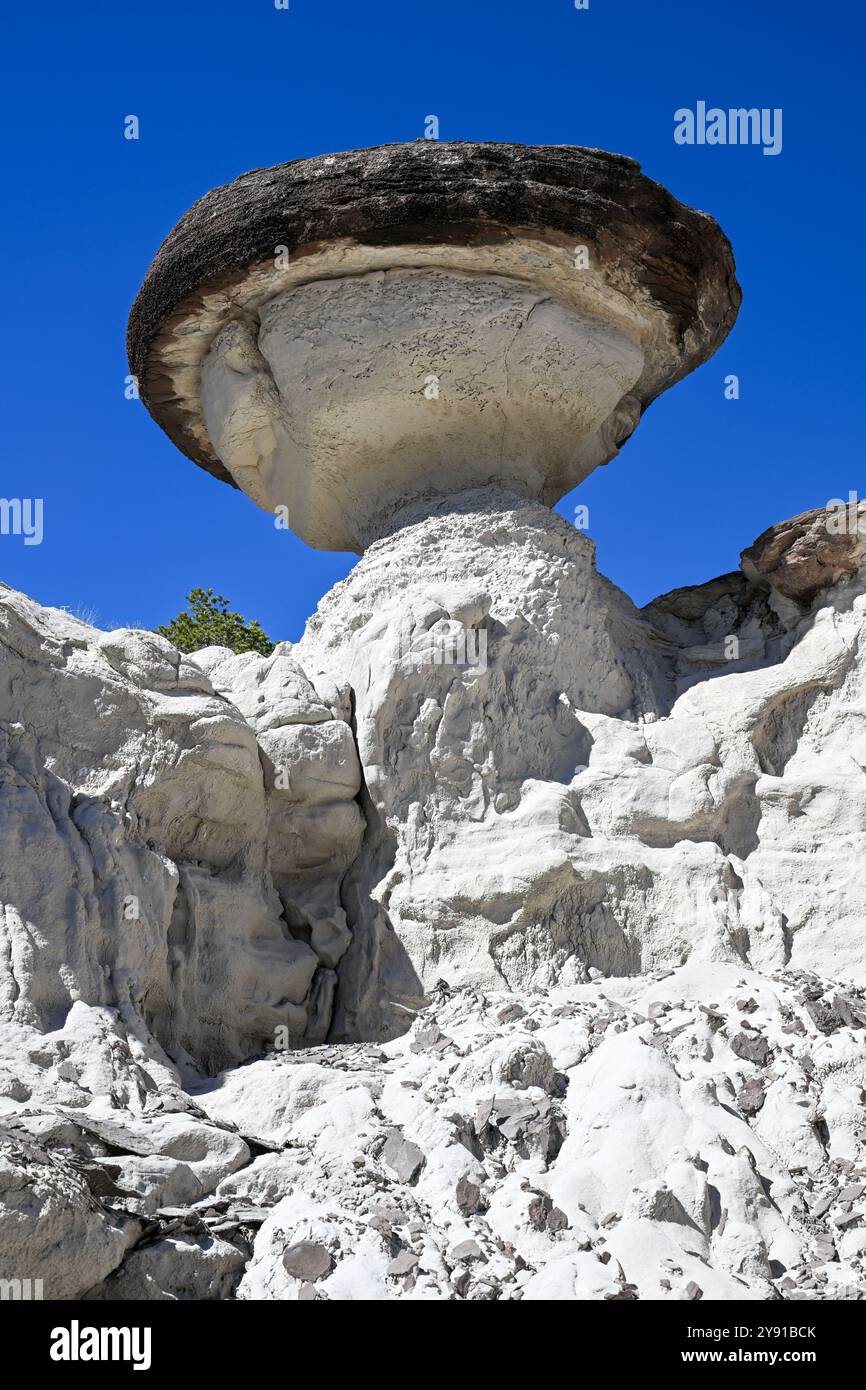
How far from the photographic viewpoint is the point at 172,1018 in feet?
25.0

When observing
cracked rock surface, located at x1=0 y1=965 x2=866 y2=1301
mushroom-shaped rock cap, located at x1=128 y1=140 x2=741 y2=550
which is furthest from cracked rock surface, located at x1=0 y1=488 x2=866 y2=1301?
mushroom-shaped rock cap, located at x1=128 y1=140 x2=741 y2=550

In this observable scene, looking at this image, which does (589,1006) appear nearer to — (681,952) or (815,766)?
(681,952)

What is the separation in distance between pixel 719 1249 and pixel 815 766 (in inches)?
128

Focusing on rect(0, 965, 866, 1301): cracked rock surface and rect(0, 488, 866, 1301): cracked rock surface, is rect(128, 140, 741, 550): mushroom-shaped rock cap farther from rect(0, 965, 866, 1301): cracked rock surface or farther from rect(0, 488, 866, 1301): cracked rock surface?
rect(0, 965, 866, 1301): cracked rock surface

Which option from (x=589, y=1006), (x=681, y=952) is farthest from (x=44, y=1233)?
(x=681, y=952)

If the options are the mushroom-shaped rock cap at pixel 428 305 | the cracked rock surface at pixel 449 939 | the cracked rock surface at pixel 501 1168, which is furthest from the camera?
the mushroom-shaped rock cap at pixel 428 305

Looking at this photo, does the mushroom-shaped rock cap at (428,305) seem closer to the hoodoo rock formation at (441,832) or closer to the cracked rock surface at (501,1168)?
the hoodoo rock formation at (441,832)

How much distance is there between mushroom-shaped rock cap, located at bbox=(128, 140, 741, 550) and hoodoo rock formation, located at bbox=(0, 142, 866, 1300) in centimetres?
2

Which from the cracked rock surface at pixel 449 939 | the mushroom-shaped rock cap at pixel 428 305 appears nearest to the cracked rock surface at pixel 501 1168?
the cracked rock surface at pixel 449 939

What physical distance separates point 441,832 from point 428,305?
9.91 feet

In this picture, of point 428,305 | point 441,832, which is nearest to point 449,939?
point 441,832

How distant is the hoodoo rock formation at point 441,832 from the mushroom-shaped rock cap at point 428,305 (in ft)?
0.08

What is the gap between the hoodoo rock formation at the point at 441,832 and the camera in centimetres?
582

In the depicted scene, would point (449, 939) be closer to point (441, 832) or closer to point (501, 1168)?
point (441, 832)
